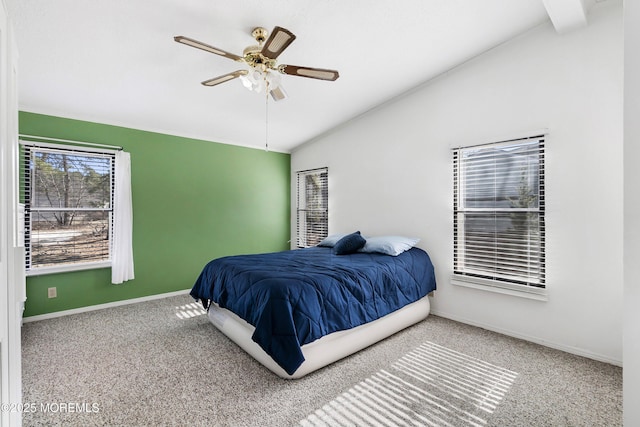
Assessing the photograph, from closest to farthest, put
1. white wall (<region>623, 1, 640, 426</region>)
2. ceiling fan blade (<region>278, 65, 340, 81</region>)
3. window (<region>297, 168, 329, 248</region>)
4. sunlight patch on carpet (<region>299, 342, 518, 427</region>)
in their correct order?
white wall (<region>623, 1, 640, 426</region>), sunlight patch on carpet (<region>299, 342, 518, 427</region>), ceiling fan blade (<region>278, 65, 340, 81</region>), window (<region>297, 168, 329, 248</region>)

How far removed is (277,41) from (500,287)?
3093 millimetres

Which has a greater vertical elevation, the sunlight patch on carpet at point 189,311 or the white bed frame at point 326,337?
the white bed frame at point 326,337

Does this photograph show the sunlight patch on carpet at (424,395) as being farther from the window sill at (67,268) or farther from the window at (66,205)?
the window at (66,205)

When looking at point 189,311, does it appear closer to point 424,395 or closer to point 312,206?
point 312,206

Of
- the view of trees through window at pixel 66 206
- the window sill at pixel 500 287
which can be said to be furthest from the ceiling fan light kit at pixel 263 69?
the window sill at pixel 500 287

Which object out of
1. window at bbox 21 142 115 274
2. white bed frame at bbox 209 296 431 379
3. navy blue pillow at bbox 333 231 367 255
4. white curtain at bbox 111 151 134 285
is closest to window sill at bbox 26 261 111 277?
window at bbox 21 142 115 274

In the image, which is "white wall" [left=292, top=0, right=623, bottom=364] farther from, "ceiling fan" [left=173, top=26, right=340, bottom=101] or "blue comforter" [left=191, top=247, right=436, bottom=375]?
"ceiling fan" [left=173, top=26, right=340, bottom=101]

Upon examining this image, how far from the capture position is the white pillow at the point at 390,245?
3.33 metres

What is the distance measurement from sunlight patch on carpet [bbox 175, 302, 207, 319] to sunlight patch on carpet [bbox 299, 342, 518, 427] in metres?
2.29

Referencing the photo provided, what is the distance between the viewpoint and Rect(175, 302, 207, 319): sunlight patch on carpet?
3.57 metres

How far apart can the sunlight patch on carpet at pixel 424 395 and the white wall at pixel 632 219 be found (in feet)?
3.53

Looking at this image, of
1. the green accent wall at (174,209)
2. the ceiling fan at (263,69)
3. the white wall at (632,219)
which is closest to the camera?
the white wall at (632,219)

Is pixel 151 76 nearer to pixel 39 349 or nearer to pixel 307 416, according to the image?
pixel 39 349

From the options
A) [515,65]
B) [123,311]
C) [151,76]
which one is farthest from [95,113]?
[515,65]
